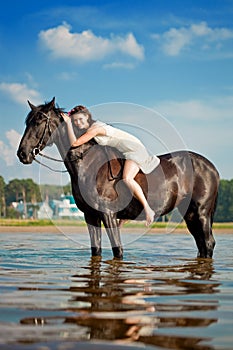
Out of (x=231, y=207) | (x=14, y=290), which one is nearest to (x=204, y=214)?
(x=14, y=290)

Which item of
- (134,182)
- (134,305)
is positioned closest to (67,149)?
(134,182)

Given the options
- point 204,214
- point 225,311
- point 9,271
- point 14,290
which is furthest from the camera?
point 204,214

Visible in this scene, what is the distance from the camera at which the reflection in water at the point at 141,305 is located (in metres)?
3.26

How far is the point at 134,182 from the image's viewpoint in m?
9.02

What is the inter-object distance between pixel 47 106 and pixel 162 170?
2282mm

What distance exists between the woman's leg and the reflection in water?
2153 mm

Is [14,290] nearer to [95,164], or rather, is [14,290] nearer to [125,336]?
[125,336]

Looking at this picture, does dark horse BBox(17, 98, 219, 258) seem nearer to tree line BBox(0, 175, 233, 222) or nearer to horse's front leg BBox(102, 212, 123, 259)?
horse's front leg BBox(102, 212, 123, 259)

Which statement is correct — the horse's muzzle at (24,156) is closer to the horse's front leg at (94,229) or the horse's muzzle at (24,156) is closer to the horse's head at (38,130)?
the horse's head at (38,130)

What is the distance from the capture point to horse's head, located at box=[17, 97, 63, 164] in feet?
29.7

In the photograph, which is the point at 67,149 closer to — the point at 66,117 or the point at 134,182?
the point at 66,117

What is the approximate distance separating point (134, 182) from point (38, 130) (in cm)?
182

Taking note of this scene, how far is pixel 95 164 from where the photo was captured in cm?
923

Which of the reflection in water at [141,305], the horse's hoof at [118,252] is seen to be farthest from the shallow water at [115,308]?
the horse's hoof at [118,252]
